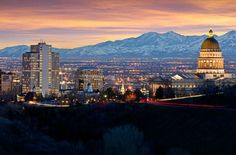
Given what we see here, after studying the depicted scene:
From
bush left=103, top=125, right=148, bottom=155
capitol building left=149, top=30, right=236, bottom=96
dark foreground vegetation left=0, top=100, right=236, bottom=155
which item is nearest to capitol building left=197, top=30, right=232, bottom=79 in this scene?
capitol building left=149, top=30, right=236, bottom=96

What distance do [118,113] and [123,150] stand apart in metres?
29.2

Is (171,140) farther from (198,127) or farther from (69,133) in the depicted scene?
(69,133)

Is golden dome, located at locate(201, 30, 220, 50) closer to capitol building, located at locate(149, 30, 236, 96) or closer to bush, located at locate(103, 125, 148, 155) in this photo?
capitol building, located at locate(149, 30, 236, 96)

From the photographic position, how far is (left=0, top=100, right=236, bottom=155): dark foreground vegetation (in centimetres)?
4503

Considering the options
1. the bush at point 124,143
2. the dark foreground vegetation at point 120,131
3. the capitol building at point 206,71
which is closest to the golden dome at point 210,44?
the capitol building at point 206,71

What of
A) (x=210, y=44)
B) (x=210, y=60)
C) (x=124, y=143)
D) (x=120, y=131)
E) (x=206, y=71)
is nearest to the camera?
(x=124, y=143)

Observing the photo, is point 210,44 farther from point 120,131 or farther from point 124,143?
point 124,143

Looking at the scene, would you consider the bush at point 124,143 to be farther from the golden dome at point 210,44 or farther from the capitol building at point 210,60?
the golden dome at point 210,44

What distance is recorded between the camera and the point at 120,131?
51469mm

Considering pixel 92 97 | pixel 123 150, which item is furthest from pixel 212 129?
pixel 92 97

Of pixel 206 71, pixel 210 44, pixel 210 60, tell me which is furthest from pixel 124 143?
pixel 210 44

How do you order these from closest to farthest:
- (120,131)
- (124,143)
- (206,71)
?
1. (124,143)
2. (120,131)
3. (206,71)

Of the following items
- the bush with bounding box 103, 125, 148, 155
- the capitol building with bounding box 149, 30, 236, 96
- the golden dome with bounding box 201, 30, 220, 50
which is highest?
the golden dome with bounding box 201, 30, 220, 50

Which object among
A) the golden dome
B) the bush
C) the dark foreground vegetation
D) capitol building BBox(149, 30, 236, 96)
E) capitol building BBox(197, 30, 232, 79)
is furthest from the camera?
the golden dome
